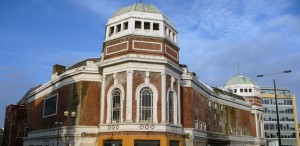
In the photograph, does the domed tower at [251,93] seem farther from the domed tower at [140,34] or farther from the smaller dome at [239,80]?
the domed tower at [140,34]

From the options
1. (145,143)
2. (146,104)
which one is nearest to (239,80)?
(146,104)

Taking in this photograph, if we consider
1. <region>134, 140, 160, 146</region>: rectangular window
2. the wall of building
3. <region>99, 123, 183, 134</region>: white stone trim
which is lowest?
<region>134, 140, 160, 146</region>: rectangular window

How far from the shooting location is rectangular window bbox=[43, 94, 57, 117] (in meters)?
45.3

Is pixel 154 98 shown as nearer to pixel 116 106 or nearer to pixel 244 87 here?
pixel 116 106

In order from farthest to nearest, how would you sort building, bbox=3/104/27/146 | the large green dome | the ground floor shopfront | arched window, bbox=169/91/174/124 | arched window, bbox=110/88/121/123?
building, bbox=3/104/27/146, the large green dome, arched window, bbox=169/91/174/124, arched window, bbox=110/88/121/123, the ground floor shopfront

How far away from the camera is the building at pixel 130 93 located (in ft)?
→ 116

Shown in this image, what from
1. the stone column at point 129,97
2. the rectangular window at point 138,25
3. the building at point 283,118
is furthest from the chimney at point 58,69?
the building at point 283,118

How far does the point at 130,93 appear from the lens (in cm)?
3550

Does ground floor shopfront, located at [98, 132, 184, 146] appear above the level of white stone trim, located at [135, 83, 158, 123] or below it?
below

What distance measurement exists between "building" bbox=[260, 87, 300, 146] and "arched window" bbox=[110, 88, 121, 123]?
83902 mm

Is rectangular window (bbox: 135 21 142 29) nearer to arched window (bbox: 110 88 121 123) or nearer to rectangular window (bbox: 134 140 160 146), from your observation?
arched window (bbox: 110 88 121 123)

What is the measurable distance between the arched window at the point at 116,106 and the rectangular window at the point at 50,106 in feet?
37.1

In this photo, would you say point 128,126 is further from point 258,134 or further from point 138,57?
point 258,134

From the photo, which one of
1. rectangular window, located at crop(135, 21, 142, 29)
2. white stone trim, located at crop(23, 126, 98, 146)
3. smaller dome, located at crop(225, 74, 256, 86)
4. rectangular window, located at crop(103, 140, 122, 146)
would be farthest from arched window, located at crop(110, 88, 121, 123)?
smaller dome, located at crop(225, 74, 256, 86)
